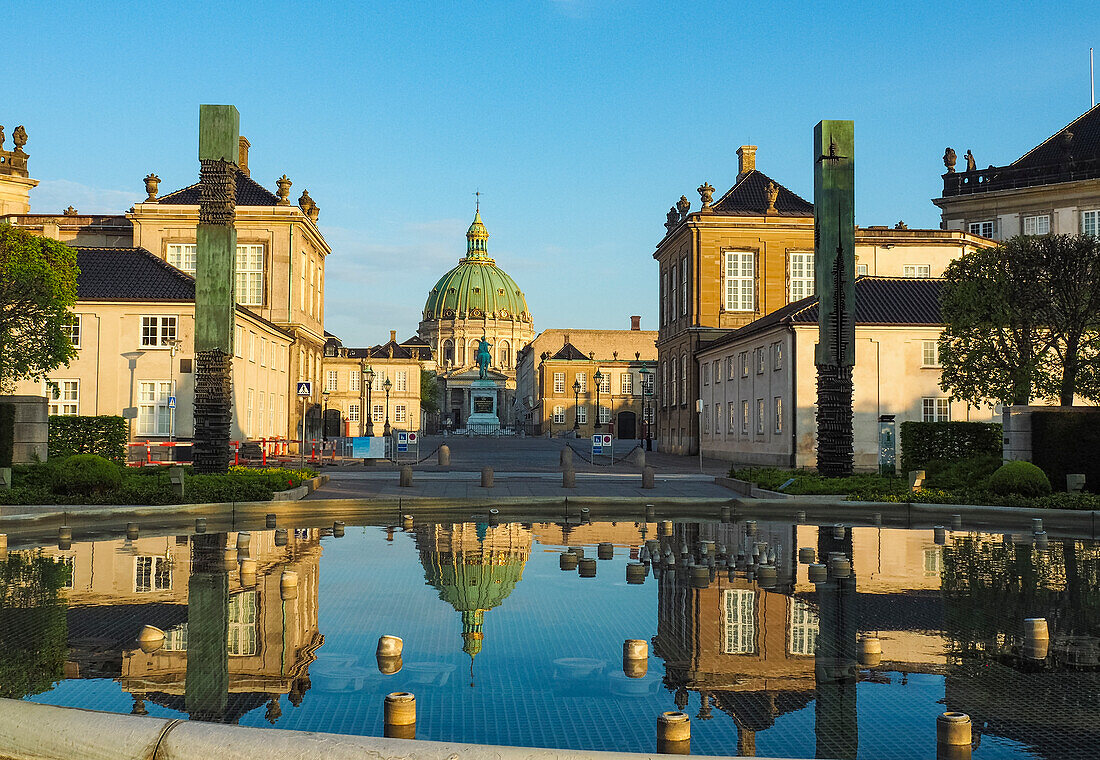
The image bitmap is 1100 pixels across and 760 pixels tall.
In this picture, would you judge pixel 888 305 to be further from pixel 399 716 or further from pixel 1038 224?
pixel 399 716

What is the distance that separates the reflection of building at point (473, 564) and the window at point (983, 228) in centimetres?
5483

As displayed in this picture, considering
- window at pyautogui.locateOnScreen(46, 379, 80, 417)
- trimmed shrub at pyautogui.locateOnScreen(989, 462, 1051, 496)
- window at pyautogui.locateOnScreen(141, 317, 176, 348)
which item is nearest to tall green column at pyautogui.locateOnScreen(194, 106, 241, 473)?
trimmed shrub at pyautogui.locateOnScreen(989, 462, 1051, 496)

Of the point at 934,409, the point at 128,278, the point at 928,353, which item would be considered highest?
the point at 128,278

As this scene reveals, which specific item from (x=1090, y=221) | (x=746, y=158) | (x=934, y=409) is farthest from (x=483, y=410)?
(x=934, y=409)

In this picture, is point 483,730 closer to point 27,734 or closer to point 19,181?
point 27,734

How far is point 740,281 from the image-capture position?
198 ft

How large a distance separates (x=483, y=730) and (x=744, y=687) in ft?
6.60

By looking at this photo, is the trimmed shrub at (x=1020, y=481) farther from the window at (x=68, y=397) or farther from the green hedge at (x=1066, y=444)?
the window at (x=68, y=397)

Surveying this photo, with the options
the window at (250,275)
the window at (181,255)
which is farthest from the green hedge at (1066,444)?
the window at (181,255)

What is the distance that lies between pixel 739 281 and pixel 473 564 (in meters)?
49.3

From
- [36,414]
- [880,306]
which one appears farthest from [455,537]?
[880,306]

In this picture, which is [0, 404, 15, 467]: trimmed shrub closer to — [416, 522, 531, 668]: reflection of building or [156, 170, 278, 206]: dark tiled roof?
[416, 522, 531, 668]: reflection of building

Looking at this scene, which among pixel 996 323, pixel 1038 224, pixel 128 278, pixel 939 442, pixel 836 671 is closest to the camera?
pixel 836 671

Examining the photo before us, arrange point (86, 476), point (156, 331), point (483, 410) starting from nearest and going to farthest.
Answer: point (86, 476) < point (156, 331) < point (483, 410)
